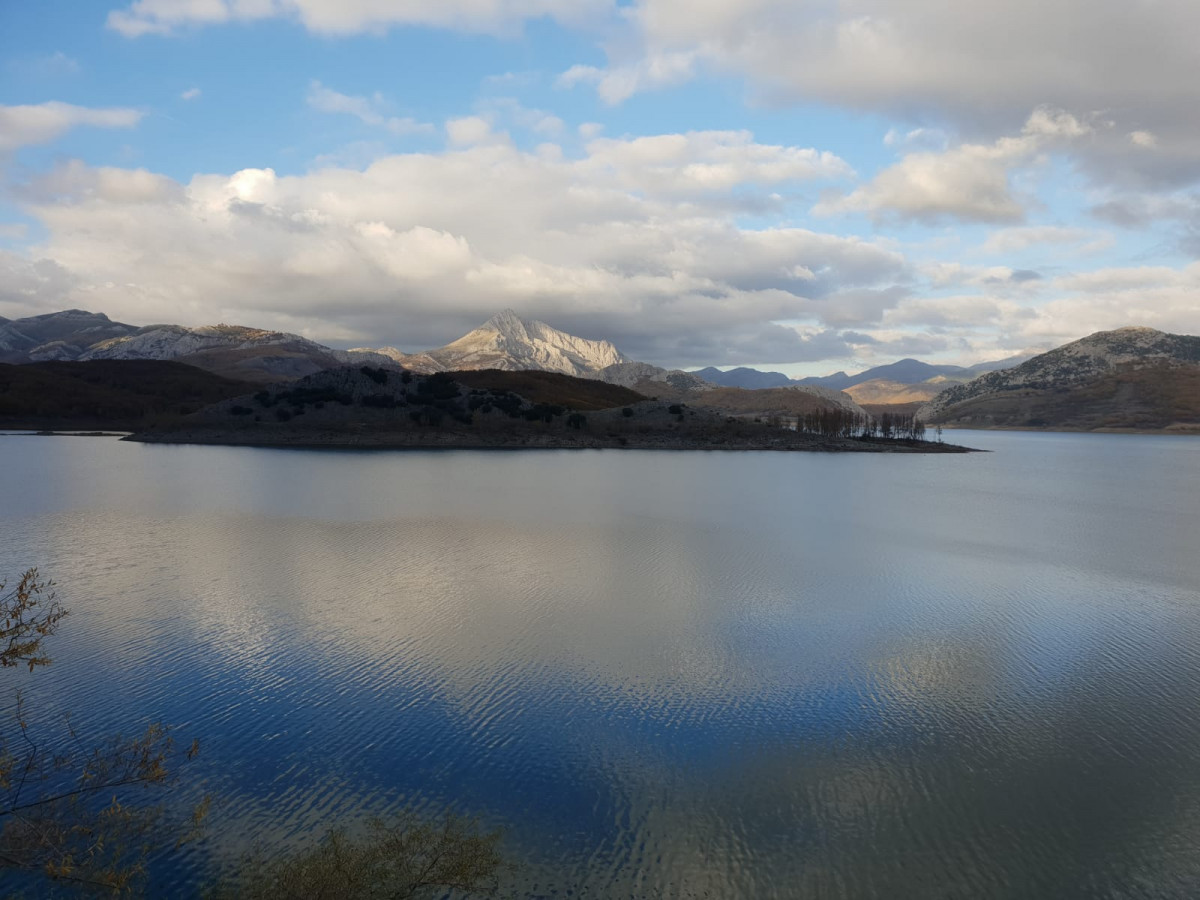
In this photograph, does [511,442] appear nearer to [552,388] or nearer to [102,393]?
[552,388]

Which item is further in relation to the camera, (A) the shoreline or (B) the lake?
(A) the shoreline

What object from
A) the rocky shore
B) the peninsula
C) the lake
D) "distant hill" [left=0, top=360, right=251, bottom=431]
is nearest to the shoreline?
the rocky shore

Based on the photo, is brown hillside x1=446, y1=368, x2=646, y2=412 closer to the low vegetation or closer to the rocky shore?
the rocky shore

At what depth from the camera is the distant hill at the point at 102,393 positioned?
415 ft

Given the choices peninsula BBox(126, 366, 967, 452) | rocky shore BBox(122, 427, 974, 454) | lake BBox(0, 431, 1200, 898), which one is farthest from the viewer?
peninsula BBox(126, 366, 967, 452)

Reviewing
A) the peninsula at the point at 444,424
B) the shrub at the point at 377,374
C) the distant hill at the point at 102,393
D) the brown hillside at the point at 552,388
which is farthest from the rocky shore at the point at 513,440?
the brown hillside at the point at 552,388

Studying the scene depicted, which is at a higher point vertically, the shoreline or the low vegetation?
the shoreline

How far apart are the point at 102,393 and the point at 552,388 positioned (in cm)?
9254

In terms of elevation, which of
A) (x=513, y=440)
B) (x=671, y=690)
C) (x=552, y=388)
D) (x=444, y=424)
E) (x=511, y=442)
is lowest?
(x=671, y=690)

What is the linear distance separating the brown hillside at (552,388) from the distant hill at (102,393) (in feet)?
184

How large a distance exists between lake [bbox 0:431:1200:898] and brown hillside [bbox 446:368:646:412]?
10869 cm

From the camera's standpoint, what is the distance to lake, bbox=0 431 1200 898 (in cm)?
971

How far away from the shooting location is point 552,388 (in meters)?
156

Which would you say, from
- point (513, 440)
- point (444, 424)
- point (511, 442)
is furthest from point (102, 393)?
point (511, 442)
